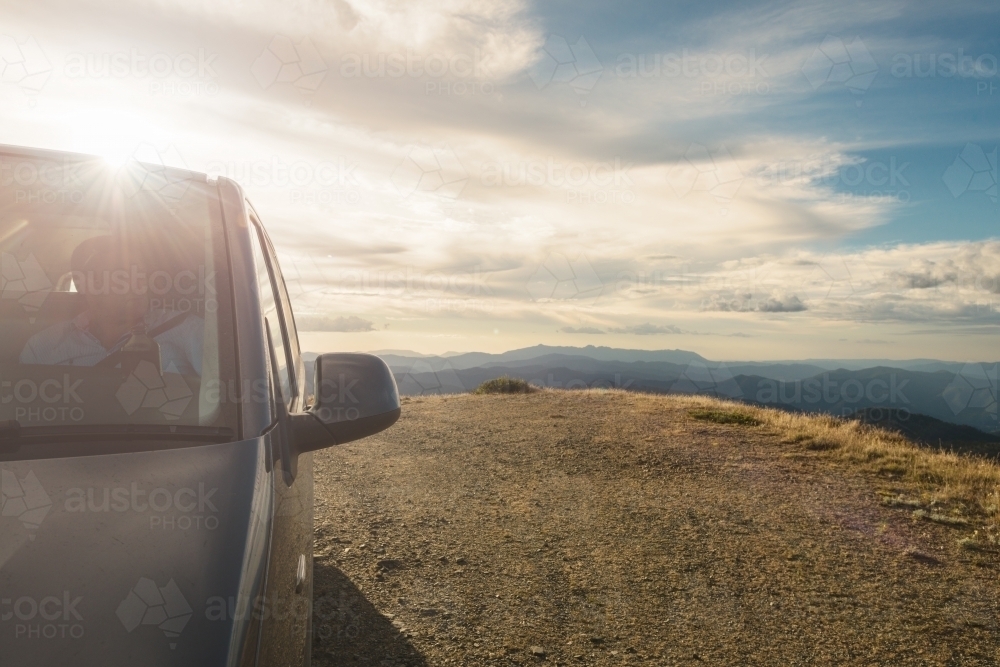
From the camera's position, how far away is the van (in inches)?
48.9

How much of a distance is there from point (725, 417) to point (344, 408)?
415 inches

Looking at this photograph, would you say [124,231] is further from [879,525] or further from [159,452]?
[879,525]

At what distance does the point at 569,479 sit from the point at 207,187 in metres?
6.23

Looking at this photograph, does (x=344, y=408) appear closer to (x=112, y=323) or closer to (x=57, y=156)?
(x=112, y=323)

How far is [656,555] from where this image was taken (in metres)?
5.24

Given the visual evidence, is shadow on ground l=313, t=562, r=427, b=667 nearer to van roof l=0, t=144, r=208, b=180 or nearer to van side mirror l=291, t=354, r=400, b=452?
van side mirror l=291, t=354, r=400, b=452

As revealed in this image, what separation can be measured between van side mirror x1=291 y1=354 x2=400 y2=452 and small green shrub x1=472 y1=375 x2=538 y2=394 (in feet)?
51.5

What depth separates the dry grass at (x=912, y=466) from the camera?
6277 mm

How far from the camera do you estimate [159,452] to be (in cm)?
158

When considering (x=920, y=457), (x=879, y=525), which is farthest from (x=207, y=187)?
(x=920, y=457)

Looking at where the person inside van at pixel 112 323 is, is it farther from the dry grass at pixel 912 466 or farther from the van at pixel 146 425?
the dry grass at pixel 912 466

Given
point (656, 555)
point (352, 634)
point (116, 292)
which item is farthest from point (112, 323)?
point (656, 555)

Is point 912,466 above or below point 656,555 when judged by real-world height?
above

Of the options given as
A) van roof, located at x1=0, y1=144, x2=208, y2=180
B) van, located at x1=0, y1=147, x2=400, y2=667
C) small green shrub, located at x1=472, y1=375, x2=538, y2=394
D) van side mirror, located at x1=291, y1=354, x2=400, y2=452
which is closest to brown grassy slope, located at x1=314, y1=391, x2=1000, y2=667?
van, located at x1=0, y1=147, x2=400, y2=667
